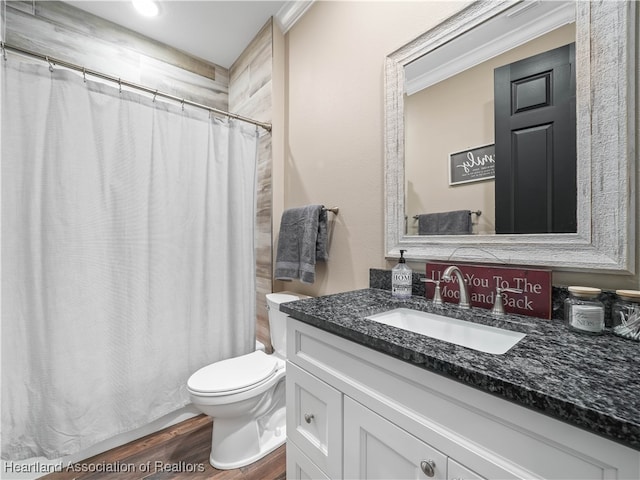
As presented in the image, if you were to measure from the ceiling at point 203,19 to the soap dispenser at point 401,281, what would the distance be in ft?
5.76

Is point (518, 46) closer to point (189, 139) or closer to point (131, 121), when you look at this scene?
point (189, 139)

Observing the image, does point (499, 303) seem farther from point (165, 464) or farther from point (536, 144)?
point (165, 464)

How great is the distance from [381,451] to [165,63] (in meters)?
2.77

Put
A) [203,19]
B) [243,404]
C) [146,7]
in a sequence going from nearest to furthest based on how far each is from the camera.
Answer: [243,404]
[146,7]
[203,19]

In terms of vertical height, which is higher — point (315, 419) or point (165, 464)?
point (315, 419)

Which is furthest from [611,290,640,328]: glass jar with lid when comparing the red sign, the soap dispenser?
the soap dispenser

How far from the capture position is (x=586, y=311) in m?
0.72

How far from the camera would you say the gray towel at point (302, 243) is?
1596mm

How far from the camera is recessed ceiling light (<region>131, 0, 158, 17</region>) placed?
1.78 m

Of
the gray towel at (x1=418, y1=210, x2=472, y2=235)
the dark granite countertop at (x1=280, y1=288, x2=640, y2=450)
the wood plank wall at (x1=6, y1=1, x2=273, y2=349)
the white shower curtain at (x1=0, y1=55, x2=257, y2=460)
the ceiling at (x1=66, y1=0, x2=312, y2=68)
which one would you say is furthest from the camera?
the ceiling at (x1=66, y1=0, x2=312, y2=68)

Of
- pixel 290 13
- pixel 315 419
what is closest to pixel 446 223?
pixel 315 419

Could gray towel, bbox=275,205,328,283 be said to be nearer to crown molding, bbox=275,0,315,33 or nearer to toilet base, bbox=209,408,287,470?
toilet base, bbox=209,408,287,470

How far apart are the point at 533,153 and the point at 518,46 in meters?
0.38

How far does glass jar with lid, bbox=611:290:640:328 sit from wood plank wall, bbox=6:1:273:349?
1707mm
